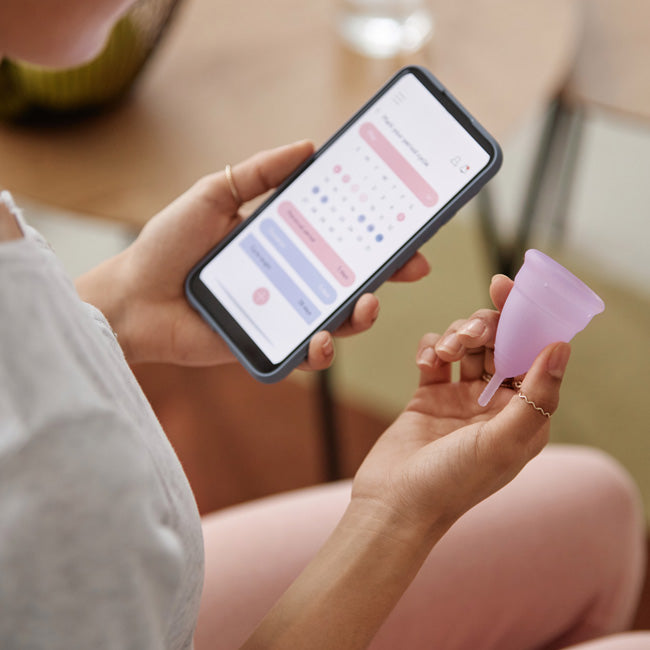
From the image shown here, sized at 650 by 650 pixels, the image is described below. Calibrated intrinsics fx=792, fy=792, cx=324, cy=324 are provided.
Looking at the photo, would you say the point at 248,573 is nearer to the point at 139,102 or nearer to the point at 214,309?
the point at 214,309

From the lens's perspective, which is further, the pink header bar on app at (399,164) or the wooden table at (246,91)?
the wooden table at (246,91)

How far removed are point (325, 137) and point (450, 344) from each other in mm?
316

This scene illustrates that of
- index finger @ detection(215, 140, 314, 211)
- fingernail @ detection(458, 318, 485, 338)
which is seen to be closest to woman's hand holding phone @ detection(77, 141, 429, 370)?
index finger @ detection(215, 140, 314, 211)

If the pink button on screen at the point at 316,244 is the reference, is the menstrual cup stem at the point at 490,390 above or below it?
below

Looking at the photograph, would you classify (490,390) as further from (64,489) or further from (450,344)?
(64,489)

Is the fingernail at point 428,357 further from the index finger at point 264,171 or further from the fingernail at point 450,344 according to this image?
the index finger at point 264,171

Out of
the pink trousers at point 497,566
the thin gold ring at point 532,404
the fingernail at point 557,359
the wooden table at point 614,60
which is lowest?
the pink trousers at point 497,566

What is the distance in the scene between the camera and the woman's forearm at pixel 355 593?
467 millimetres

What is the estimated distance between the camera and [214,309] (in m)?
0.62

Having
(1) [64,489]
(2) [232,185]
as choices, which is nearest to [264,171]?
(2) [232,185]

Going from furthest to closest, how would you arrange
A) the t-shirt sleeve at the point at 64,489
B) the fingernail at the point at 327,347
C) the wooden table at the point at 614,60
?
1. the wooden table at the point at 614,60
2. the fingernail at the point at 327,347
3. the t-shirt sleeve at the point at 64,489

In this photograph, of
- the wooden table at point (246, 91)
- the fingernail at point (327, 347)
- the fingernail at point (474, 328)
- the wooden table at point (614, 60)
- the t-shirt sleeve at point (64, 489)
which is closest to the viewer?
the t-shirt sleeve at point (64, 489)

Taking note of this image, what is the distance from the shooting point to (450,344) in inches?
18.5

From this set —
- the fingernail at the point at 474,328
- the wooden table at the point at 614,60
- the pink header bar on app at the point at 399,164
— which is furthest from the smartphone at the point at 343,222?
the wooden table at the point at 614,60
